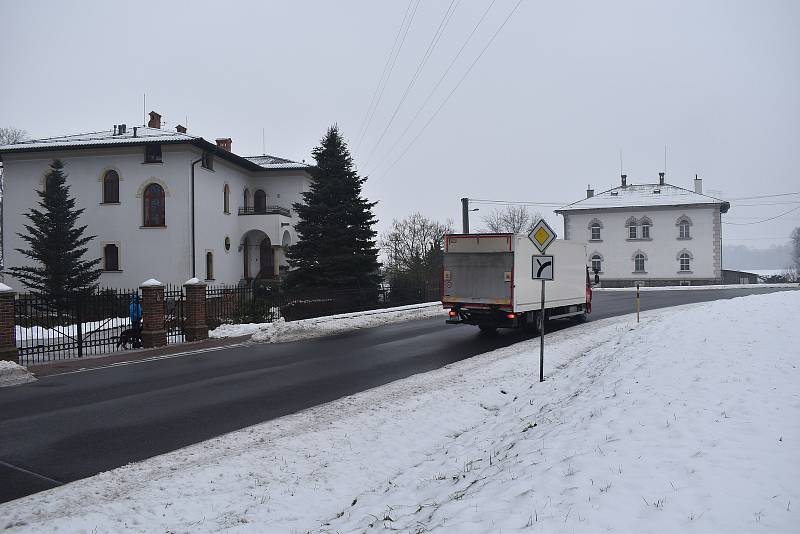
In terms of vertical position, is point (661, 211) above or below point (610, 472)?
above

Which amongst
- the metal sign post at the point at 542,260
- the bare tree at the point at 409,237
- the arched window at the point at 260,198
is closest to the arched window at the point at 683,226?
the bare tree at the point at 409,237

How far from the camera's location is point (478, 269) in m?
16.7

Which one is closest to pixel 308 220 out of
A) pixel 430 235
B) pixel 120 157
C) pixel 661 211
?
pixel 120 157

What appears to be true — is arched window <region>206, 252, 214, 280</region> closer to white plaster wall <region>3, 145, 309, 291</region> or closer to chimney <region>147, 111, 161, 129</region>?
white plaster wall <region>3, 145, 309, 291</region>

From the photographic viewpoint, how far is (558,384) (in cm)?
958

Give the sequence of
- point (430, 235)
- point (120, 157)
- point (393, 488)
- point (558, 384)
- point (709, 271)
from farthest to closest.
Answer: point (430, 235) → point (709, 271) → point (120, 157) → point (558, 384) → point (393, 488)

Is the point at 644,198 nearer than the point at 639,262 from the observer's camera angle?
No

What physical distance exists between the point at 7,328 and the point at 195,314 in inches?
216

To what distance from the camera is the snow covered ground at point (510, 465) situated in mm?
4008

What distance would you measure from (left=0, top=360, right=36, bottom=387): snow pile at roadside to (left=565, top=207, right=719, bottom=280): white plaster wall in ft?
177

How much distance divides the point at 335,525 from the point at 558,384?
19.0 feet

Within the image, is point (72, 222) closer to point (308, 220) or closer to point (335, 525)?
point (308, 220)

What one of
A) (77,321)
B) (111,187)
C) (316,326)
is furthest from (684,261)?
(77,321)

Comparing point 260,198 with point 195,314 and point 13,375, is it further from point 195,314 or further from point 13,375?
point 13,375
